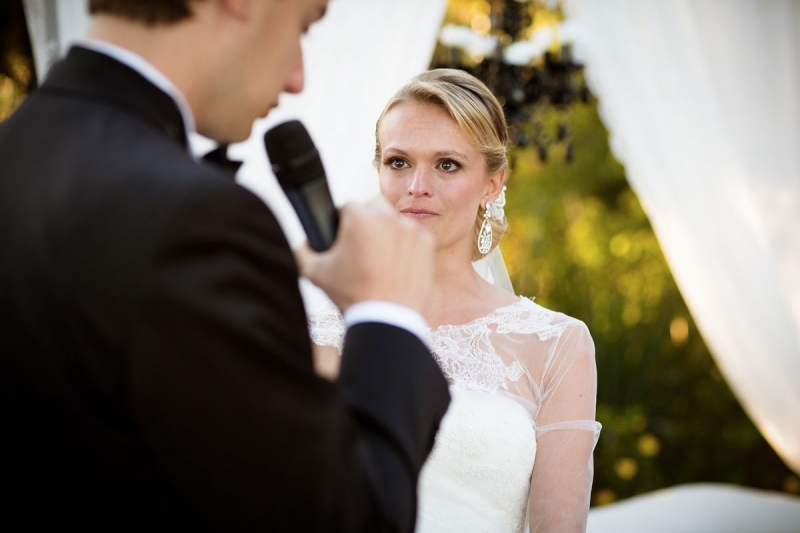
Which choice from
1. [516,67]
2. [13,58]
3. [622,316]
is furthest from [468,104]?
[13,58]

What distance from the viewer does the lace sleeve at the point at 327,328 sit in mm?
2379

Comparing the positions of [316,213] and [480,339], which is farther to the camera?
[480,339]

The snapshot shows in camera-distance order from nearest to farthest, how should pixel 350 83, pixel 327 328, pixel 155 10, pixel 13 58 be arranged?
1. pixel 155 10
2. pixel 327 328
3. pixel 350 83
4. pixel 13 58

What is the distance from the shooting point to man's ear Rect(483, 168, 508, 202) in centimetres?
254

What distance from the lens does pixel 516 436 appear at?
2141mm

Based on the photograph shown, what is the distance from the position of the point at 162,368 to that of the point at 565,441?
1.64 metres

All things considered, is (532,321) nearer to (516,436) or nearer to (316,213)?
(516,436)

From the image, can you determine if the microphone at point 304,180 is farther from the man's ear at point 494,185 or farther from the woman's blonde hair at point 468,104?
the man's ear at point 494,185

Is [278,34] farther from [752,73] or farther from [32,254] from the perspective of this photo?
[752,73]

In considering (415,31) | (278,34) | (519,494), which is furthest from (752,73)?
(278,34)

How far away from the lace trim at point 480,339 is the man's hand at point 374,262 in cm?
141

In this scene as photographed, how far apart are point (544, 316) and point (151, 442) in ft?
5.92

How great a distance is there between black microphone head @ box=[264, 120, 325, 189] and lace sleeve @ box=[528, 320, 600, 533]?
1.40 meters

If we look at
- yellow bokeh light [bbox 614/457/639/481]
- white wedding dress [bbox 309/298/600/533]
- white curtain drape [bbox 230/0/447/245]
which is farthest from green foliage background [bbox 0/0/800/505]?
white wedding dress [bbox 309/298/600/533]
